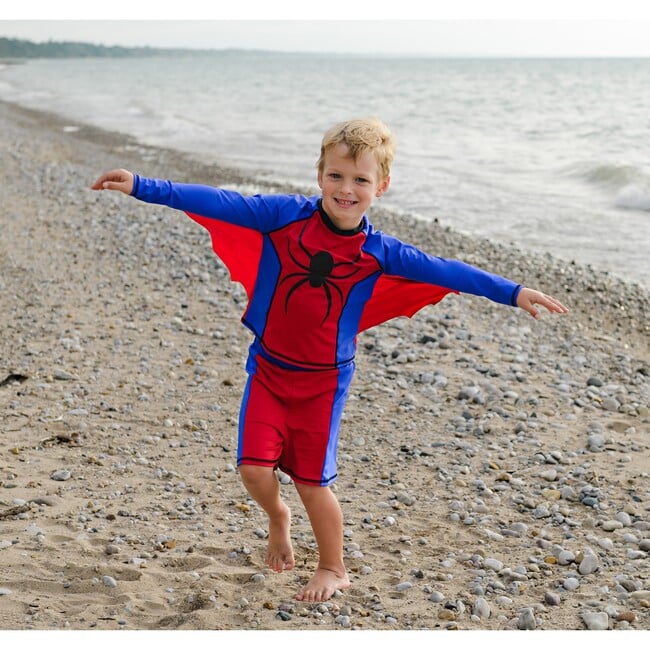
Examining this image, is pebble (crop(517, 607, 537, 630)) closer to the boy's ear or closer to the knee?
the knee

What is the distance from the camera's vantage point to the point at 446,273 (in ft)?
12.5

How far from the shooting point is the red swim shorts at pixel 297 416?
3.90m

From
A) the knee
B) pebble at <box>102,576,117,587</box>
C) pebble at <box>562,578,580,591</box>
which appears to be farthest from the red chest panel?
pebble at <box>562,578,580,591</box>

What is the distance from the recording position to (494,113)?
115 ft

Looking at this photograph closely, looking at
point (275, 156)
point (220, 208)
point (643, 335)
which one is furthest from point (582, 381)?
point (275, 156)

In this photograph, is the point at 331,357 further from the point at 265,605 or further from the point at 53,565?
the point at 53,565

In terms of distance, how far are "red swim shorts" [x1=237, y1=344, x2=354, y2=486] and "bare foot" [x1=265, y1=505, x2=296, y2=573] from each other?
297 millimetres

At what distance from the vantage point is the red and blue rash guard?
3861mm

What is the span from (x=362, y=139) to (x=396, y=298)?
0.82 meters

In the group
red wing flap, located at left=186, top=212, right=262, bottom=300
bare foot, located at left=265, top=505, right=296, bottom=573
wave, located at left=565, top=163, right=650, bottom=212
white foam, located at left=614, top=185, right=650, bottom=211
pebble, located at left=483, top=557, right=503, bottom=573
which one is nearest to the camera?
red wing flap, located at left=186, top=212, right=262, bottom=300

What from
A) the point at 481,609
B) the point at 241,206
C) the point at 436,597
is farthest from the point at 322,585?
the point at 241,206

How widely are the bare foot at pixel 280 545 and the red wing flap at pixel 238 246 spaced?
105 cm

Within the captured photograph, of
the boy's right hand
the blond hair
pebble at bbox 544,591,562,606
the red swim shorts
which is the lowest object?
pebble at bbox 544,591,562,606

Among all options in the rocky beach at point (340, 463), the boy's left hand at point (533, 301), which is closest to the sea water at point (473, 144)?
the rocky beach at point (340, 463)
